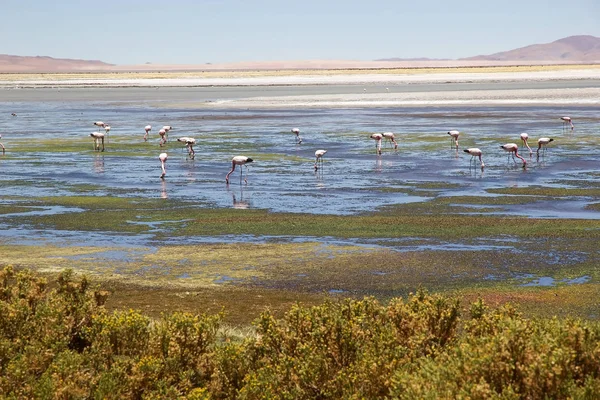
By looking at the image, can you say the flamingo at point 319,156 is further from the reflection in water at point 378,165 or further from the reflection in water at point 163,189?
the reflection in water at point 163,189

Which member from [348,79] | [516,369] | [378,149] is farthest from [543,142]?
[348,79]

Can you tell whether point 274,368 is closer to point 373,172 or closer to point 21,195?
point 21,195

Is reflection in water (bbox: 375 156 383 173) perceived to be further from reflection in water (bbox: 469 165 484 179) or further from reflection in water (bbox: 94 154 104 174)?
reflection in water (bbox: 94 154 104 174)

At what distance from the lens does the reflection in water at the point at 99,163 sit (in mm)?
30500

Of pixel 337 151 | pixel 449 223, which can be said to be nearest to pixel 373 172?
pixel 337 151

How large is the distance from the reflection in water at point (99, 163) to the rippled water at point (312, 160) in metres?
0.04

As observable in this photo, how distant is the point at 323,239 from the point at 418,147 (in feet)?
66.0

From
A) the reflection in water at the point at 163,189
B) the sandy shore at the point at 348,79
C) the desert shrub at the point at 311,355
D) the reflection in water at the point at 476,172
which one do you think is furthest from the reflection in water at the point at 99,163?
the sandy shore at the point at 348,79

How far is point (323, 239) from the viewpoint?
17469 mm

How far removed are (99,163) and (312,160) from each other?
26.9 feet

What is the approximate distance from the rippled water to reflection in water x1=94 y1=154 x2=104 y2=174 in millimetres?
43

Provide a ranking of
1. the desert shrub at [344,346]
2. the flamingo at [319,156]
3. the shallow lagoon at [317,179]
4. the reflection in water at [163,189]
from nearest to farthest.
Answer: the desert shrub at [344,346], the shallow lagoon at [317,179], the reflection in water at [163,189], the flamingo at [319,156]

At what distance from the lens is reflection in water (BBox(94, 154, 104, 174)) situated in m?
30.5

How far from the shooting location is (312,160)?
107ft
